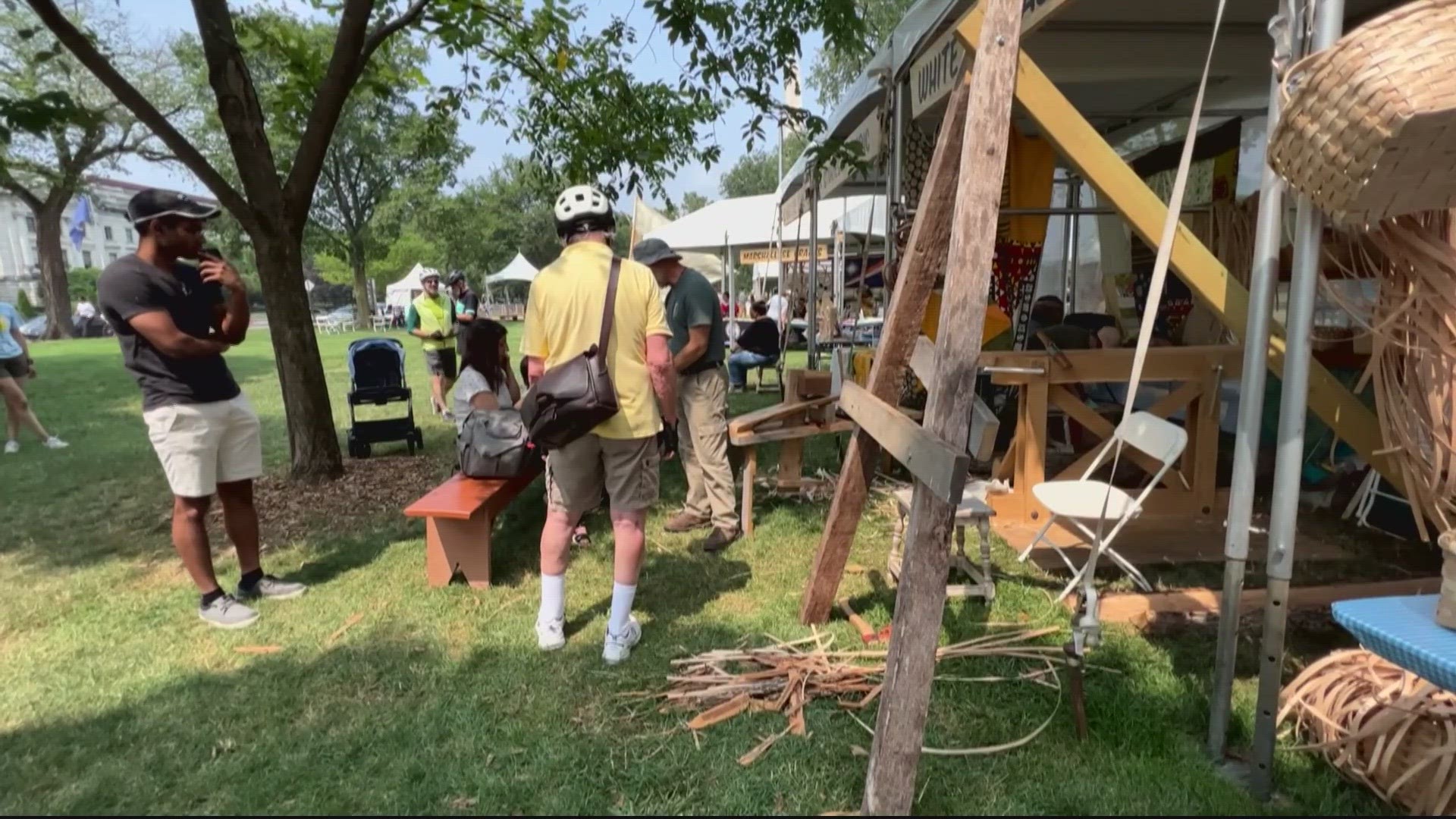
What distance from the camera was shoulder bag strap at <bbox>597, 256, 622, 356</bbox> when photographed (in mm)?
3113

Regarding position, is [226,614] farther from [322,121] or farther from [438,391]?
[438,391]

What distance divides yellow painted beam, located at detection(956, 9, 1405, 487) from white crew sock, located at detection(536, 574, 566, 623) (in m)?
2.48

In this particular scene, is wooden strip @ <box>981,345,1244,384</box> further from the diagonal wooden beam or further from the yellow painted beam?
the yellow painted beam

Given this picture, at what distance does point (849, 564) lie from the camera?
4.30 m

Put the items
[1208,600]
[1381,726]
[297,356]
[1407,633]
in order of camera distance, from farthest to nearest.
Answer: [297,356], [1208,600], [1381,726], [1407,633]

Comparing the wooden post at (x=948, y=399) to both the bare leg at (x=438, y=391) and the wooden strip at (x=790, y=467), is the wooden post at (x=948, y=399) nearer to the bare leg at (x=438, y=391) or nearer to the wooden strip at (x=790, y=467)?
the wooden strip at (x=790, y=467)

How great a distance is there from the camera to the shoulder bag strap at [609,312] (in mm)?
3113

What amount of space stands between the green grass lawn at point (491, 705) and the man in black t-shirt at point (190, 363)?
1.66 feet

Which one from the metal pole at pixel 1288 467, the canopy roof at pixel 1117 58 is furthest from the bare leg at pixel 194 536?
the metal pole at pixel 1288 467

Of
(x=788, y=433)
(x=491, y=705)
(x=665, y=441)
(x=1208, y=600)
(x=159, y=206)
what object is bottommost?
(x=491, y=705)

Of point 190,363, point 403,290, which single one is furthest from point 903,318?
point 403,290

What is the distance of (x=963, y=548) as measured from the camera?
407cm

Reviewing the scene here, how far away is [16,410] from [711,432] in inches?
290

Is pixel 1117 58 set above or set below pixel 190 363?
above
